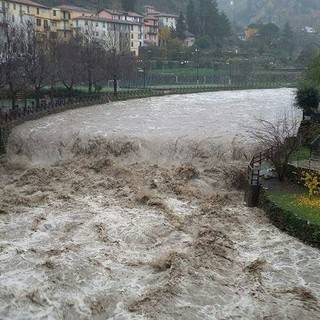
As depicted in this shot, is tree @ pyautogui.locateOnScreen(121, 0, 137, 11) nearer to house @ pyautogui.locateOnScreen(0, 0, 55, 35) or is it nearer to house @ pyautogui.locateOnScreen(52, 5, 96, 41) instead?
house @ pyautogui.locateOnScreen(52, 5, 96, 41)

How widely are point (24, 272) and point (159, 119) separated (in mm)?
26540

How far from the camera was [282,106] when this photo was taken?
167 feet

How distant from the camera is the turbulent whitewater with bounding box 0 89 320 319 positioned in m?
13.2

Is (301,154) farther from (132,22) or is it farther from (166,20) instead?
(166,20)

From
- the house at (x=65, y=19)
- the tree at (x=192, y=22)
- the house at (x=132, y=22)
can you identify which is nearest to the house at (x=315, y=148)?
the house at (x=65, y=19)

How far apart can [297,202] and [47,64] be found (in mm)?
30109

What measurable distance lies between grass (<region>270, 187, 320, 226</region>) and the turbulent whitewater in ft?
3.58

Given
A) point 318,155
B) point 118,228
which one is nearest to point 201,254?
point 118,228

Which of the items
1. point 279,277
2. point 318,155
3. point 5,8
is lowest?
point 279,277

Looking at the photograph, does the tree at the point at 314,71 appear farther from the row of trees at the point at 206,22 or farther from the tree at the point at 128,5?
the row of trees at the point at 206,22

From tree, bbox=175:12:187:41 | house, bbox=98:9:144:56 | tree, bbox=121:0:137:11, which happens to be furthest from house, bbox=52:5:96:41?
tree, bbox=175:12:187:41

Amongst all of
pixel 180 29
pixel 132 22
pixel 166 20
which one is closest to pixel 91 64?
pixel 132 22

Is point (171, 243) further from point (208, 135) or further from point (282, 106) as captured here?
point (282, 106)

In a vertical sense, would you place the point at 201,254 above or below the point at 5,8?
below
